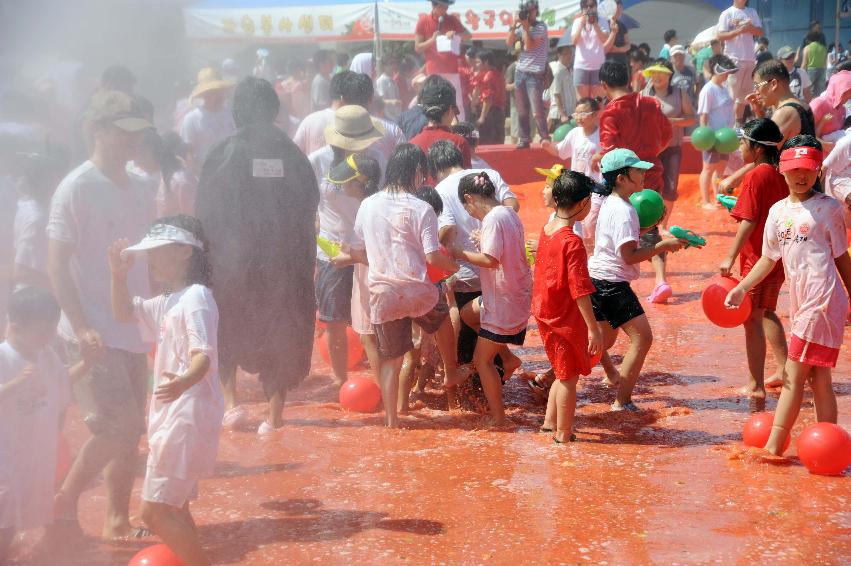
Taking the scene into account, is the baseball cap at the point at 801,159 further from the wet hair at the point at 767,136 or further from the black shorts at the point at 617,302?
the black shorts at the point at 617,302

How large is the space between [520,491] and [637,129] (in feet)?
14.2

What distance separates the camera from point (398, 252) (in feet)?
19.7

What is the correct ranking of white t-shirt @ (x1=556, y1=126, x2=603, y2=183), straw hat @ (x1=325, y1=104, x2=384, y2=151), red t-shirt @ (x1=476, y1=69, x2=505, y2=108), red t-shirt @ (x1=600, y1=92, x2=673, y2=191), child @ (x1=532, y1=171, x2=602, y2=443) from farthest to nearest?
red t-shirt @ (x1=476, y1=69, x2=505, y2=108), white t-shirt @ (x1=556, y1=126, x2=603, y2=183), red t-shirt @ (x1=600, y1=92, x2=673, y2=191), straw hat @ (x1=325, y1=104, x2=384, y2=151), child @ (x1=532, y1=171, x2=602, y2=443)

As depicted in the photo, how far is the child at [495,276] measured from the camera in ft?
19.7

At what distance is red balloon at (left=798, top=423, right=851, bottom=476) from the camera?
5027mm

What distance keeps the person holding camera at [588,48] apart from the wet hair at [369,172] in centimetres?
842

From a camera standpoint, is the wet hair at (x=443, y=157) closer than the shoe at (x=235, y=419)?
No

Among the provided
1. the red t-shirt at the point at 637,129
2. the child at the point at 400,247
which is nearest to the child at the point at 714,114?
the red t-shirt at the point at 637,129

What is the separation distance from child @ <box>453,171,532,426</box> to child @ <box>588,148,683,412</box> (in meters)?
0.53

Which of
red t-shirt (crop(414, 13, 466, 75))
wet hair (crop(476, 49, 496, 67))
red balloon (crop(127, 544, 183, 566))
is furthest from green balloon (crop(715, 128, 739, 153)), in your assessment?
red balloon (crop(127, 544, 183, 566))

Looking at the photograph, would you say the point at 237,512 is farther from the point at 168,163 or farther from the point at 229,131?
the point at 229,131

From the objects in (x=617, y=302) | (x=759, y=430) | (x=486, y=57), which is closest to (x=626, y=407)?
(x=617, y=302)

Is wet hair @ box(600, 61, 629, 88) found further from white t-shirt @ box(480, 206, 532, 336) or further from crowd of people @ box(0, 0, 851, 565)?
white t-shirt @ box(480, 206, 532, 336)

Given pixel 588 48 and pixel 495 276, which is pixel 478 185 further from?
pixel 588 48
